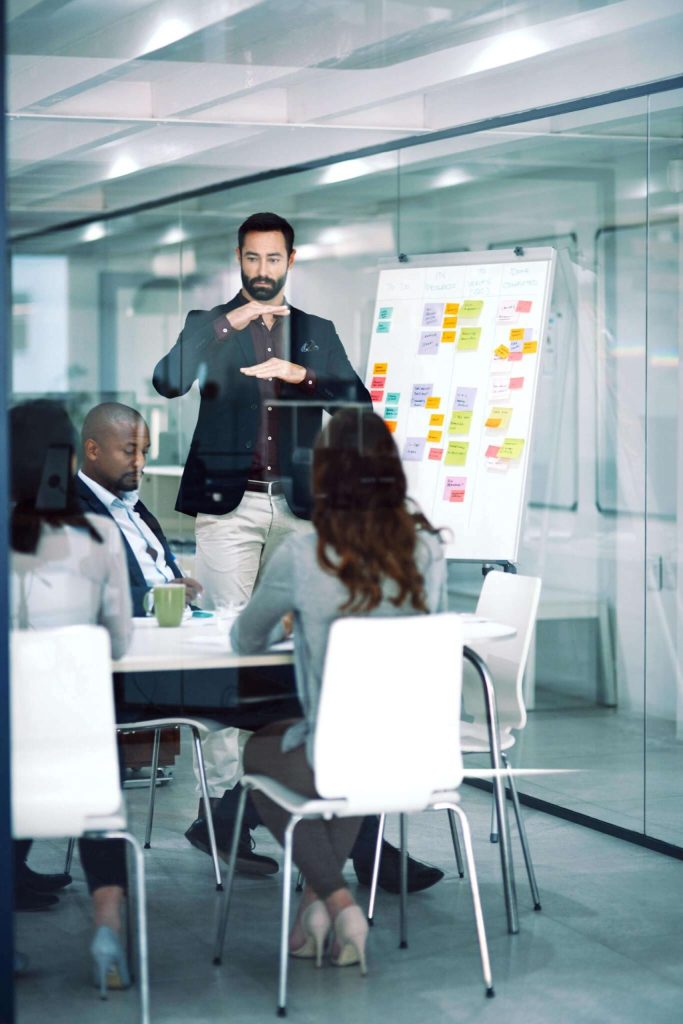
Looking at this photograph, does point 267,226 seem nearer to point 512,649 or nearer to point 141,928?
point 512,649

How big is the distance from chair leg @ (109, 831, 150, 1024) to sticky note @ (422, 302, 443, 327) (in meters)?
1.86

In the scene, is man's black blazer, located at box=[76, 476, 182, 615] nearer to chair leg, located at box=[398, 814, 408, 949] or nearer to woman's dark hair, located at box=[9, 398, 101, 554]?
woman's dark hair, located at box=[9, 398, 101, 554]

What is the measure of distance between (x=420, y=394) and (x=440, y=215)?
1.14 m

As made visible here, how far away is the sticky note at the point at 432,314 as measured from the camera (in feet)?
14.6

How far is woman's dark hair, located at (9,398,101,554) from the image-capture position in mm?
3227

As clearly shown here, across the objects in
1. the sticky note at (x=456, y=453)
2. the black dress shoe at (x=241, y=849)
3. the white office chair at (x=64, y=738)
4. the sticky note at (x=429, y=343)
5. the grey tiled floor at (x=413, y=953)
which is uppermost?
the sticky note at (x=429, y=343)

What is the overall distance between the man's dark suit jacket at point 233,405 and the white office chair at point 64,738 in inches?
26.7

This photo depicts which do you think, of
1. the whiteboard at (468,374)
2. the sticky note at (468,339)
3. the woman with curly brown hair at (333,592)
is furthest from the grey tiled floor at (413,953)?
the sticky note at (468,339)

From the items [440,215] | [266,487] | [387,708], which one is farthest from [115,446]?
[440,215]

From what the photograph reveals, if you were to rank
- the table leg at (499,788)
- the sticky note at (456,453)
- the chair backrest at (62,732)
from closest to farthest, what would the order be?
the chair backrest at (62,732)
the table leg at (499,788)
the sticky note at (456,453)

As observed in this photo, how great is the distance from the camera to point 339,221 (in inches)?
173

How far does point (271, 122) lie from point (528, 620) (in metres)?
1.62

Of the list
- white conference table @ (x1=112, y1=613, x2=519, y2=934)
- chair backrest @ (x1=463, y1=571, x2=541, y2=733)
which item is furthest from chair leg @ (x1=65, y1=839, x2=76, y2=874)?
chair backrest @ (x1=463, y1=571, x2=541, y2=733)

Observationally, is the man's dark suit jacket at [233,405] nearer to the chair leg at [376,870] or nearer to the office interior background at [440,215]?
the office interior background at [440,215]
